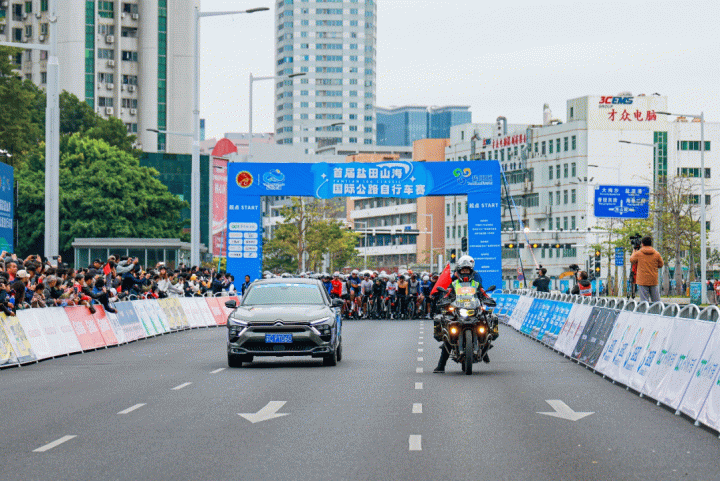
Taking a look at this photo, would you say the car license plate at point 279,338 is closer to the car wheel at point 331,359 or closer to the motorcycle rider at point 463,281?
the car wheel at point 331,359

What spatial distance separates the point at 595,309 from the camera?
68.8 ft

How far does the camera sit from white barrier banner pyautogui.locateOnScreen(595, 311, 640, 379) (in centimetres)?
1711

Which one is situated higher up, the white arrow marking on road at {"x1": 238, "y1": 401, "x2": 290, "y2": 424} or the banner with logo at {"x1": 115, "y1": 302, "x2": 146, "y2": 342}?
the white arrow marking on road at {"x1": 238, "y1": 401, "x2": 290, "y2": 424}

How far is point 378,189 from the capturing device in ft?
169

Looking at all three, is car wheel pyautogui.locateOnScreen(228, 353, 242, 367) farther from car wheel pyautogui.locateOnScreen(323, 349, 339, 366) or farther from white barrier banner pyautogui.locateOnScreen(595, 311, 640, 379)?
white barrier banner pyautogui.locateOnScreen(595, 311, 640, 379)

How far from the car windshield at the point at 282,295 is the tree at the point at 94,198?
6188 cm

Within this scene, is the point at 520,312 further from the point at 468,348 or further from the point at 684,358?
the point at 684,358

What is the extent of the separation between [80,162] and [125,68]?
38.1 m

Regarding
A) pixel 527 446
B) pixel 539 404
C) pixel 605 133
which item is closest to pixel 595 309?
pixel 539 404

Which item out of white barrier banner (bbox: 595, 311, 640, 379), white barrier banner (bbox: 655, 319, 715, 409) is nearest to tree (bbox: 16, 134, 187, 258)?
white barrier banner (bbox: 595, 311, 640, 379)

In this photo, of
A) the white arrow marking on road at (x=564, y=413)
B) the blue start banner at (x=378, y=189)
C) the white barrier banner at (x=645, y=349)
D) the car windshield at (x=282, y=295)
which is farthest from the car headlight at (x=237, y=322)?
the blue start banner at (x=378, y=189)

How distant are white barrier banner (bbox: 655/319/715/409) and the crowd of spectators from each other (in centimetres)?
1140

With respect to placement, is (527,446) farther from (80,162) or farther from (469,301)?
(80,162)

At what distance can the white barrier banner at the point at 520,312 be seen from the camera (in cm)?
3638
